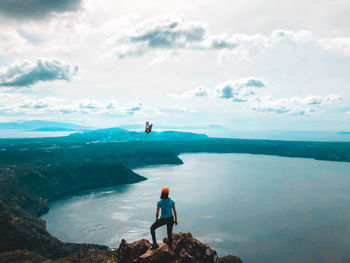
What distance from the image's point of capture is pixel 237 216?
10112 centimetres

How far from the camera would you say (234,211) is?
108 m

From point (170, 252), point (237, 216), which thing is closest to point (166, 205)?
point (170, 252)

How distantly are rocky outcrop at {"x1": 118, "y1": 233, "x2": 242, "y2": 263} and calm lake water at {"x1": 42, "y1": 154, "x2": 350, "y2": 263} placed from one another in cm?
5243

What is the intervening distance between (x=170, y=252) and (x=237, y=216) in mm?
91031

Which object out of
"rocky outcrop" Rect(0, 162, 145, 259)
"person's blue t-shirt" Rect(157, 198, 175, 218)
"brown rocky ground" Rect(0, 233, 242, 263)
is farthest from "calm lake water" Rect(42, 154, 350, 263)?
"person's blue t-shirt" Rect(157, 198, 175, 218)

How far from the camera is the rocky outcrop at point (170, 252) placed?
17203 millimetres

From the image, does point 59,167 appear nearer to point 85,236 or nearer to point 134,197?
point 134,197

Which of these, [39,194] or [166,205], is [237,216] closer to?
[166,205]

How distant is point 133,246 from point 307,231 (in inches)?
3294

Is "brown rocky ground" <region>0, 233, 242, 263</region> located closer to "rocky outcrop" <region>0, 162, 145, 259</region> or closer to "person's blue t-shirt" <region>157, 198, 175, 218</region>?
"person's blue t-shirt" <region>157, 198, 175, 218</region>

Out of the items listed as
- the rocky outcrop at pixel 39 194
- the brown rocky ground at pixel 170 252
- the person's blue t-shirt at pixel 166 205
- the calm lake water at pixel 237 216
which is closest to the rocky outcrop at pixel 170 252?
the brown rocky ground at pixel 170 252

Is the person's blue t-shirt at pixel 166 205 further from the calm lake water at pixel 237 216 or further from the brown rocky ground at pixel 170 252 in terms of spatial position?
the calm lake water at pixel 237 216

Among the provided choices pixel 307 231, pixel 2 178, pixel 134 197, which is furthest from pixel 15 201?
pixel 307 231

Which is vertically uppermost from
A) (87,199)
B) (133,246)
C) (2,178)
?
(133,246)
